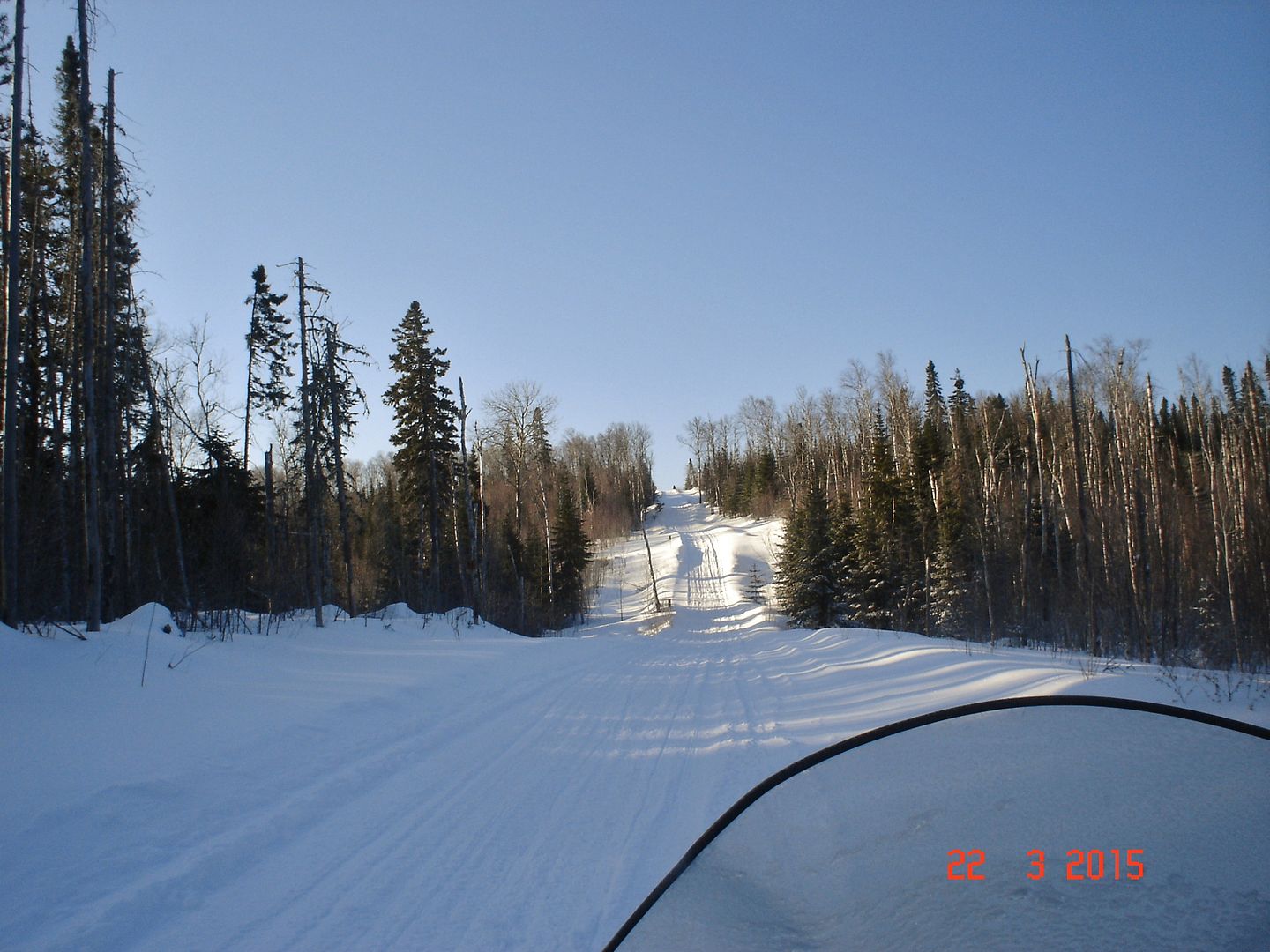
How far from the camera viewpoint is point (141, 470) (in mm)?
24109

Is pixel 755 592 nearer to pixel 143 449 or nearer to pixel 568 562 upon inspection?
pixel 568 562

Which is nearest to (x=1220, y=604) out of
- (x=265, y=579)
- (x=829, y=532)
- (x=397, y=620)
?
(x=829, y=532)

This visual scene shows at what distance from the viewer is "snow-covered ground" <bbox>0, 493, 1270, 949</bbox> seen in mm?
3525

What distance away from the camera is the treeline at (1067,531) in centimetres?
2231

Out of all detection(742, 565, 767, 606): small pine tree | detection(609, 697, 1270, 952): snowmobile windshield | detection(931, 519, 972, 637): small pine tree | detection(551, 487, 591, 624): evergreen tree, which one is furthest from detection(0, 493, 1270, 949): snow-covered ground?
detection(742, 565, 767, 606): small pine tree

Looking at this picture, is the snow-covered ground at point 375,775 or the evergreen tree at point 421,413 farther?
the evergreen tree at point 421,413

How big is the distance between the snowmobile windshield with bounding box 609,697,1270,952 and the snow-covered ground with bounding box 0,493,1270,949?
2103 mm

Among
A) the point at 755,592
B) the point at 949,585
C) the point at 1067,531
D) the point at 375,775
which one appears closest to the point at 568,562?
the point at 755,592
